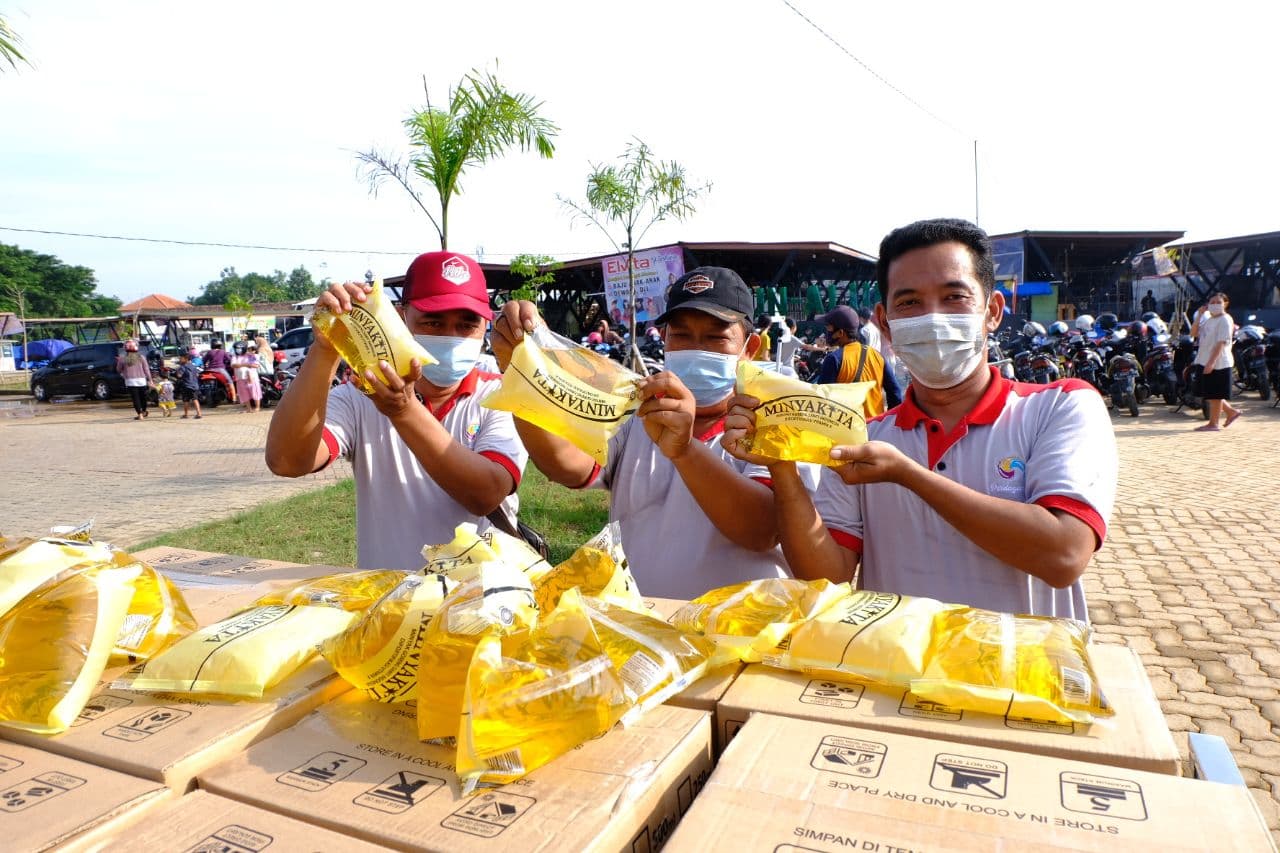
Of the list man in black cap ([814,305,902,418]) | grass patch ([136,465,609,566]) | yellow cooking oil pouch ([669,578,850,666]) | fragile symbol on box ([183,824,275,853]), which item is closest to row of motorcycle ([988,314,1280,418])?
man in black cap ([814,305,902,418])

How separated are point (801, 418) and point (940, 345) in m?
0.52

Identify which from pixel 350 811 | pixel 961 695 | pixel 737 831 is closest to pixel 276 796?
pixel 350 811

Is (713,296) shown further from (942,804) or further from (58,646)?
(58,646)

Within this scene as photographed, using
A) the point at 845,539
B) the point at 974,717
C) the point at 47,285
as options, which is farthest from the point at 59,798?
the point at 47,285

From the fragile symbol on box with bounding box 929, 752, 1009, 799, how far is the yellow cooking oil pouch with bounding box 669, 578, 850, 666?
0.36 metres

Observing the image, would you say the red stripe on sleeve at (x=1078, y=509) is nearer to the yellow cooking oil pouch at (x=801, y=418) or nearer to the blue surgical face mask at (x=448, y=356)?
the yellow cooking oil pouch at (x=801, y=418)

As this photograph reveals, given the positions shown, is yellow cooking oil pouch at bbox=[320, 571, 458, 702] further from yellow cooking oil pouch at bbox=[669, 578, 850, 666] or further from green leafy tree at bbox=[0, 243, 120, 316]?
green leafy tree at bbox=[0, 243, 120, 316]

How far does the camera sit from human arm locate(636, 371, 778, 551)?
1.76 m

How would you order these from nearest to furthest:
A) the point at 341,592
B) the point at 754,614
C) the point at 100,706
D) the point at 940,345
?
1. the point at 100,706
2. the point at 754,614
3. the point at 341,592
4. the point at 940,345

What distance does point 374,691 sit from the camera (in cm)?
119

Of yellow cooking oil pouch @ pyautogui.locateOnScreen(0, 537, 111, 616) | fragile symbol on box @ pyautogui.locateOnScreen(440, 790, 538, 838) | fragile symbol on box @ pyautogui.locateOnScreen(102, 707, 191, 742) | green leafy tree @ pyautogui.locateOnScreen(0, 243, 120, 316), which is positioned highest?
green leafy tree @ pyautogui.locateOnScreen(0, 243, 120, 316)

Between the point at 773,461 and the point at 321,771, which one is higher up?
the point at 773,461

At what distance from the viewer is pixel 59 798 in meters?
0.98

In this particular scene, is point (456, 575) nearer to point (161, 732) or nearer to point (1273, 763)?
point (161, 732)
